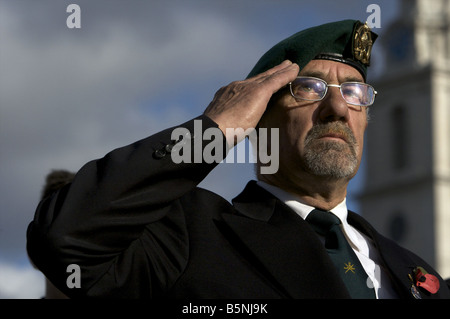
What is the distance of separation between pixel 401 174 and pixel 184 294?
161 feet

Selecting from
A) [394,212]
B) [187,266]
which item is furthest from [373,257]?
[394,212]

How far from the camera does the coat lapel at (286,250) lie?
4062mm

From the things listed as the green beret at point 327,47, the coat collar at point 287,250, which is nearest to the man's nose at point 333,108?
the green beret at point 327,47

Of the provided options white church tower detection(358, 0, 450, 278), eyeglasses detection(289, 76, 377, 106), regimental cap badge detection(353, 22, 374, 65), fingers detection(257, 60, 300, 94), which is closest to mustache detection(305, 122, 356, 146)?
eyeglasses detection(289, 76, 377, 106)

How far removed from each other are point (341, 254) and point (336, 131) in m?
0.48

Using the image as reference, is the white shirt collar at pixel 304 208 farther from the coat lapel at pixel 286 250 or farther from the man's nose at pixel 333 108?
the man's nose at pixel 333 108

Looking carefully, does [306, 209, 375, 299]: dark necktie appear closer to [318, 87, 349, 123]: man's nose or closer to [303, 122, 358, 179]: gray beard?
[303, 122, 358, 179]: gray beard

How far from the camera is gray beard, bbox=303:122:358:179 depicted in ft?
14.6

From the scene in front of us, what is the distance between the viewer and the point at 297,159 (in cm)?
457

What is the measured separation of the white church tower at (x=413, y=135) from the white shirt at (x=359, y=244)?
4573 centimetres

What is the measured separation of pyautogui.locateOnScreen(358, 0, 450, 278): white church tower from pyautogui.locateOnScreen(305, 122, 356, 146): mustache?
46.0 metres

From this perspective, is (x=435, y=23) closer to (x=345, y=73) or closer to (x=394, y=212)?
(x=394, y=212)

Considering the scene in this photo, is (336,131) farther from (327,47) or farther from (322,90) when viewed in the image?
(327,47)

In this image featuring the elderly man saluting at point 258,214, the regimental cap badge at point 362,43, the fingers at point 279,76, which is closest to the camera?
the elderly man saluting at point 258,214
